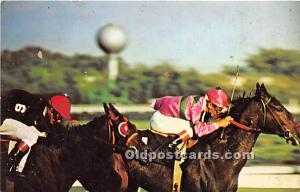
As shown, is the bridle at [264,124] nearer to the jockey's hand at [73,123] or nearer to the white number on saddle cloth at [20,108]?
the jockey's hand at [73,123]

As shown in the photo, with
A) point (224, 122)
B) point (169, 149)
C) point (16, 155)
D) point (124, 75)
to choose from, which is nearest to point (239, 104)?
point (224, 122)

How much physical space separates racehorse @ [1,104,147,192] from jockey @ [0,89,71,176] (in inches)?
3.6

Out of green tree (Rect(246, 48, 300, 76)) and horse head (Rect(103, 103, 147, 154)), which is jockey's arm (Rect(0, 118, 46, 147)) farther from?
green tree (Rect(246, 48, 300, 76))

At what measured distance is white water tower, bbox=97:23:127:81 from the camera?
6.43 metres

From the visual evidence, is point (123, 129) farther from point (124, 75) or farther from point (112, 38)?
point (112, 38)

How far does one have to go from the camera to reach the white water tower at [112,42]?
21.1 ft

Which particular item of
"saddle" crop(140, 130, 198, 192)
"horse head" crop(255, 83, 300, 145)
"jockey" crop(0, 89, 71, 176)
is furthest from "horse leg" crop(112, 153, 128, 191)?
"horse head" crop(255, 83, 300, 145)

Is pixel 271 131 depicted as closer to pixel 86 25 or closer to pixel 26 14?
pixel 86 25

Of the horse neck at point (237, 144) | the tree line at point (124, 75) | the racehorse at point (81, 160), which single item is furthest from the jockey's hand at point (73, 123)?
the horse neck at point (237, 144)

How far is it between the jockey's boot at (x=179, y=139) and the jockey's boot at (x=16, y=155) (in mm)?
1319

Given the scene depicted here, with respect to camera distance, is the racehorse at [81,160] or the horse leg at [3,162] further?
the horse leg at [3,162]

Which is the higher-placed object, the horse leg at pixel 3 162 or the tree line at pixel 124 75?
the tree line at pixel 124 75

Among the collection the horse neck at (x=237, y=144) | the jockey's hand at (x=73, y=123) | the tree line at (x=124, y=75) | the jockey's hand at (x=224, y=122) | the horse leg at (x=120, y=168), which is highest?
the tree line at (x=124, y=75)

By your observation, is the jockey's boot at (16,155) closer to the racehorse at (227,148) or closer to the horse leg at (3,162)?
the horse leg at (3,162)
